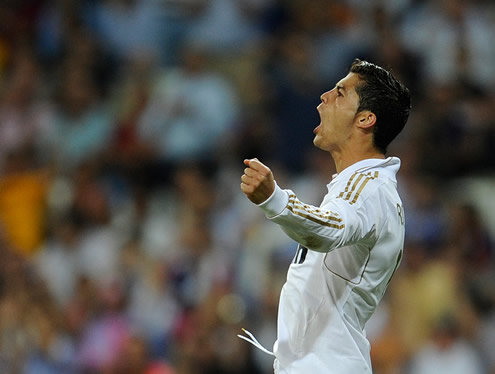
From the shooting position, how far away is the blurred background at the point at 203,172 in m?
7.12

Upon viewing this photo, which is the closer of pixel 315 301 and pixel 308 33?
pixel 315 301

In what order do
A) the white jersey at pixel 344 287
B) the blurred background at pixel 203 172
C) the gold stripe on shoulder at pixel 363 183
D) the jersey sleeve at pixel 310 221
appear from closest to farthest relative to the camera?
the jersey sleeve at pixel 310 221 < the gold stripe on shoulder at pixel 363 183 < the white jersey at pixel 344 287 < the blurred background at pixel 203 172

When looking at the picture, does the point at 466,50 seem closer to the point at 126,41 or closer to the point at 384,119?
the point at 126,41

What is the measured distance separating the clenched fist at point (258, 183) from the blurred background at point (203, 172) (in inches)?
151

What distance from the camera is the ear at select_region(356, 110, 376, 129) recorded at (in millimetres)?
3678

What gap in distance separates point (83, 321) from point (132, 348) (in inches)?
31.1

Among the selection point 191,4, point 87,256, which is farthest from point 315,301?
point 191,4

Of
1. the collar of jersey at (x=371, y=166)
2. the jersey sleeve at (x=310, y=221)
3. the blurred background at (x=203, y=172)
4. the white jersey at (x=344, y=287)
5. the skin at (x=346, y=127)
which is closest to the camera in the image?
the jersey sleeve at (x=310, y=221)

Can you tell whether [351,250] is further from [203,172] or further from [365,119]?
[203,172]

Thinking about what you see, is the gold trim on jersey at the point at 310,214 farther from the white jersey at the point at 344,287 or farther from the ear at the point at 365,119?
the ear at the point at 365,119

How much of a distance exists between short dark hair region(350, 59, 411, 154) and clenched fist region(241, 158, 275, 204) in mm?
709

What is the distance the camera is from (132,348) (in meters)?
7.18

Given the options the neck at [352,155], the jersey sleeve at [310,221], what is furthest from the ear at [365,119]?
the jersey sleeve at [310,221]


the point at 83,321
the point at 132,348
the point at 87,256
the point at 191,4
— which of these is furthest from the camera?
the point at 191,4
